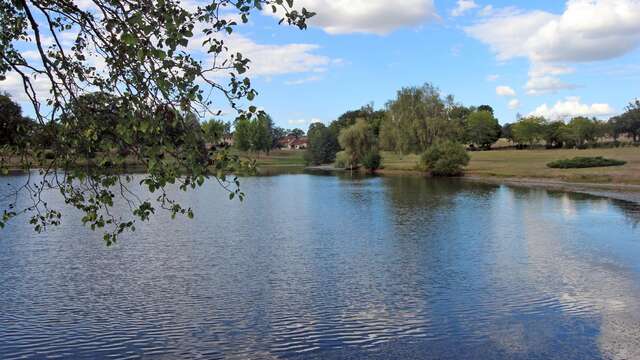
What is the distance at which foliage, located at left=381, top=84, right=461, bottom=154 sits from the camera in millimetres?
84750

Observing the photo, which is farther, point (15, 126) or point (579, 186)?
point (579, 186)

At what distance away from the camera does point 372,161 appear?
91.8m

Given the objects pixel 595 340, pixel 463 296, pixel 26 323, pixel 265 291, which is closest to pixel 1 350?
pixel 26 323

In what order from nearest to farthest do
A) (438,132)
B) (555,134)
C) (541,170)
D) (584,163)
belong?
1. (584,163)
2. (541,170)
3. (438,132)
4. (555,134)

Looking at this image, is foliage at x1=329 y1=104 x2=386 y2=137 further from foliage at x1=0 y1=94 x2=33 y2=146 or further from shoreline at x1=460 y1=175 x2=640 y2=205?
foliage at x1=0 y1=94 x2=33 y2=146

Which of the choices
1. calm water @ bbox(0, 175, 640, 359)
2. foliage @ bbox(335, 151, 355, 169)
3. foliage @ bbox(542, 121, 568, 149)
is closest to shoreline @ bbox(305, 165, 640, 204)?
calm water @ bbox(0, 175, 640, 359)

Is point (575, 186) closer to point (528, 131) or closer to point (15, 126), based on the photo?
point (15, 126)

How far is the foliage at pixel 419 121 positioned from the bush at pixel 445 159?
17.6 feet

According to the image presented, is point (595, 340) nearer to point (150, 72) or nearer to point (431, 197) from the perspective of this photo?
point (150, 72)

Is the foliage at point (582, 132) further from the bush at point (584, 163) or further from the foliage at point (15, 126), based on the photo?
the foliage at point (15, 126)

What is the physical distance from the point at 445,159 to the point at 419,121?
1007 cm

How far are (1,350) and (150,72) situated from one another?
27.8 ft

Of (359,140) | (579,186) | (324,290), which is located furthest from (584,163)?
(324,290)

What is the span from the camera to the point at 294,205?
40562mm
